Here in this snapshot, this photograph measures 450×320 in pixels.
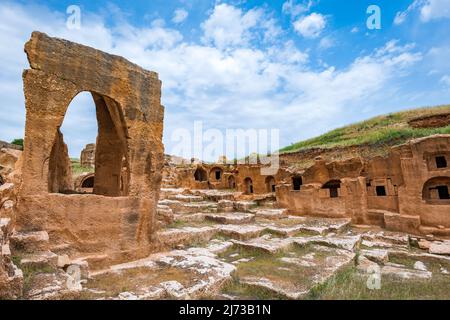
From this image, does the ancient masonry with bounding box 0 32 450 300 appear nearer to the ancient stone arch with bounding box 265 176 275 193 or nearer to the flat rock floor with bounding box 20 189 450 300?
the flat rock floor with bounding box 20 189 450 300

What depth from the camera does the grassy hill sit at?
19583mm

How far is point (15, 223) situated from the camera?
4.39 meters

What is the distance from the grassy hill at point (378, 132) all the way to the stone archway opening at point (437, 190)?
7886mm

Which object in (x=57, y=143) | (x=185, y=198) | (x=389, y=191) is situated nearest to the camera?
(x=57, y=143)

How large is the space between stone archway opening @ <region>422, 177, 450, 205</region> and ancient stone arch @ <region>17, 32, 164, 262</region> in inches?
464

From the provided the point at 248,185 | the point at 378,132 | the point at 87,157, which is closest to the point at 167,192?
the point at 248,185

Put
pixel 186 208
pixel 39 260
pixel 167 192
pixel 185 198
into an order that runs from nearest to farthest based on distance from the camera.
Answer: pixel 39 260 < pixel 186 208 < pixel 185 198 < pixel 167 192

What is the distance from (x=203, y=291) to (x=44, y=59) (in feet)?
16.6

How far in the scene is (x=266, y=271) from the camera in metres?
5.09

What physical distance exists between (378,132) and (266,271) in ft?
78.4

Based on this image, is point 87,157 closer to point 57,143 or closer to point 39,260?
point 57,143

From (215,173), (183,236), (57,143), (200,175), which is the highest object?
(215,173)

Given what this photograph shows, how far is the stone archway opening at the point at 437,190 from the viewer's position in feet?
35.4
